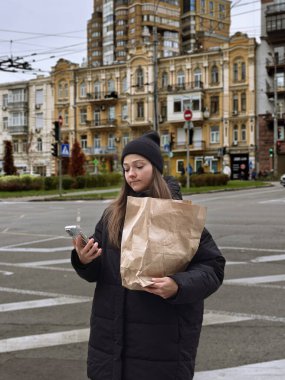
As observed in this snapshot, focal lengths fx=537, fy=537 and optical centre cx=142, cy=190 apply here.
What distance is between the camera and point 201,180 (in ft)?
113

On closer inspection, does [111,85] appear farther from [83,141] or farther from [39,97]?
[39,97]

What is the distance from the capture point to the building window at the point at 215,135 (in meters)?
59.2

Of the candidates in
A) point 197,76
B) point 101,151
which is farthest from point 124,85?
point 197,76

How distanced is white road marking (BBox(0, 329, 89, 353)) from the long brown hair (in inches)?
95.4

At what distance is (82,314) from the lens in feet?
19.1

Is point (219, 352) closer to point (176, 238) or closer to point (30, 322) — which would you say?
point (30, 322)

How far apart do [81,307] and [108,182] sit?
1392 inches

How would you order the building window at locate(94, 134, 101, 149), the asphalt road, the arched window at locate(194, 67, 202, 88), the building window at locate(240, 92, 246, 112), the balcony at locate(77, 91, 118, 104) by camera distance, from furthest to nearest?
the building window at locate(94, 134, 101, 149), the balcony at locate(77, 91, 118, 104), the arched window at locate(194, 67, 202, 88), the building window at locate(240, 92, 246, 112), the asphalt road

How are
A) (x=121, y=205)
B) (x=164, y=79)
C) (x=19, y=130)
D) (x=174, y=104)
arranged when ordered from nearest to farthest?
(x=121, y=205), (x=174, y=104), (x=164, y=79), (x=19, y=130)

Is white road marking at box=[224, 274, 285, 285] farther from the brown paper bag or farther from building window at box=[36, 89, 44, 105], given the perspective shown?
building window at box=[36, 89, 44, 105]

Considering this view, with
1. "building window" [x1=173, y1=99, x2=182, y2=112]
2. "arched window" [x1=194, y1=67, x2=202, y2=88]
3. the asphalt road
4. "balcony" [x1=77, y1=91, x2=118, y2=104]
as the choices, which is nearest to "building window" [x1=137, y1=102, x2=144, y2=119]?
"balcony" [x1=77, y1=91, x2=118, y2=104]

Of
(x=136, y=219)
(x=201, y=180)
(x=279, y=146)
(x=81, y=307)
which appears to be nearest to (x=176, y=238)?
(x=136, y=219)

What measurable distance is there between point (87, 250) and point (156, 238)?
47 cm

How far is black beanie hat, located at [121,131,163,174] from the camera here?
2.71m
